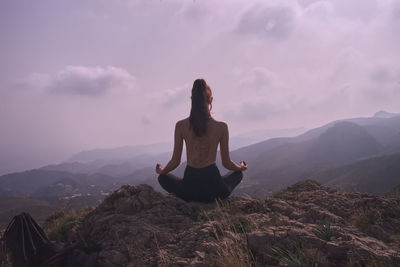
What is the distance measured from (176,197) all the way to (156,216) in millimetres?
979

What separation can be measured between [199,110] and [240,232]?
2.73 m

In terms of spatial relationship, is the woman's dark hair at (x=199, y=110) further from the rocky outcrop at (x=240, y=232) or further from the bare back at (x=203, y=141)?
the rocky outcrop at (x=240, y=232)

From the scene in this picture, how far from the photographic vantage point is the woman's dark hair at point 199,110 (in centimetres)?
532

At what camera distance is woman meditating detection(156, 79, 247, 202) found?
5.36 meters

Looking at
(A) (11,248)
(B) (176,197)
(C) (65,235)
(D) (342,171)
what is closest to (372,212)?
(B) (176,197)

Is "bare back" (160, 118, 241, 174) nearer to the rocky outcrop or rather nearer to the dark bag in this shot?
the rocky outcrop

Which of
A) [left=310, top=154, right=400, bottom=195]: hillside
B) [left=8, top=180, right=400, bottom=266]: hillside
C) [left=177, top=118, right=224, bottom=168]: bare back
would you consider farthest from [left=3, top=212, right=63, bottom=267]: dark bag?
[left=310, top=154, right=400, bottom=195]: hillside

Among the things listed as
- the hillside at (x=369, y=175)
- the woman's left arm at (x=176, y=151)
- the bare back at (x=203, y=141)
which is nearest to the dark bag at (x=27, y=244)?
the woman's left arm at (x=176, y=151)

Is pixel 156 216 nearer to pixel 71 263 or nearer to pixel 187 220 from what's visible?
pixel 187 220

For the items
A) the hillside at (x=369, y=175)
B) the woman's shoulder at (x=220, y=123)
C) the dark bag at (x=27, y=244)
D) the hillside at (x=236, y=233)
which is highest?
the woman's shoulder at (x=220, y=123)

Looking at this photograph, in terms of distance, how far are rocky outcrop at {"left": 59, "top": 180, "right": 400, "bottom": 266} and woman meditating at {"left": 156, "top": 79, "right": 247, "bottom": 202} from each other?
33cm

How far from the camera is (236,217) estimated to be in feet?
13.7

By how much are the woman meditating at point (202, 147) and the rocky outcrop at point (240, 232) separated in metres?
0.33

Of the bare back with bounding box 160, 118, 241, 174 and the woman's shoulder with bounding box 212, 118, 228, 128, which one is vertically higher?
the woman's shoulder with bounding box 212, 118, 228, 128
